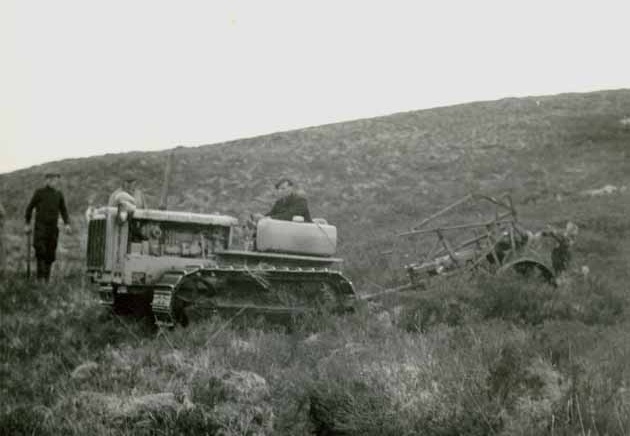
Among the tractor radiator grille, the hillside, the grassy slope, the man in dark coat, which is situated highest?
the hillside

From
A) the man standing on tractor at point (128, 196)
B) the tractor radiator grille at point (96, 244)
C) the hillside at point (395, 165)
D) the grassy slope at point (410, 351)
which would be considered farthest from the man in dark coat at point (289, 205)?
the hillside at point (395, 165)

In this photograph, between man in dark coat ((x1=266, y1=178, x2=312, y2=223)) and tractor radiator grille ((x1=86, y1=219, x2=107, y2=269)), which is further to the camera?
man in dark coat ((x1=266, y1=178, x2=312, y2=223))

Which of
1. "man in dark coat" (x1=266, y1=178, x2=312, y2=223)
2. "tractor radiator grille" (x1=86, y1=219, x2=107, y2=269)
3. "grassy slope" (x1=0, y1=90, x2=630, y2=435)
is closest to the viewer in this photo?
"grassy slope" (x1=0, y1=90, x2=630, y2=435)

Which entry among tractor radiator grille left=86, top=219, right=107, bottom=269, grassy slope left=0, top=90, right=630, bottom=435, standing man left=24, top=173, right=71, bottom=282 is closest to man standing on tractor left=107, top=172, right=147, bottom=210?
tractor radiator grille left=86, top=219, right=107, bottom=269

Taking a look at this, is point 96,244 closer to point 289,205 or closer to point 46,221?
point 289,205

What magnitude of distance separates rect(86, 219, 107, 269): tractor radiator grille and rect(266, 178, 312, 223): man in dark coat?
2.46 meters

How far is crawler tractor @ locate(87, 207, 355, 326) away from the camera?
853 centimetres

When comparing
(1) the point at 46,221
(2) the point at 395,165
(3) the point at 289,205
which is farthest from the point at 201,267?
(2) the point at 395,165

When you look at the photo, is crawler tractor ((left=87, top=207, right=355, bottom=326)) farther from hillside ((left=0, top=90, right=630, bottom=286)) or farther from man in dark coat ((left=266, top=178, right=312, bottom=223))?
hillside ((left=0, top=90, right=630, bottom=286))

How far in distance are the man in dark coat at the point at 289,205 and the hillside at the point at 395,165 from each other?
588cm

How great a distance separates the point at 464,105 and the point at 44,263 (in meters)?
28.0

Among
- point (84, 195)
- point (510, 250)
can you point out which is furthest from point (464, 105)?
point (510, 250)

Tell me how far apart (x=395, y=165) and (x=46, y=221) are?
16989mm

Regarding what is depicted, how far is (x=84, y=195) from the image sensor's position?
2442cm
